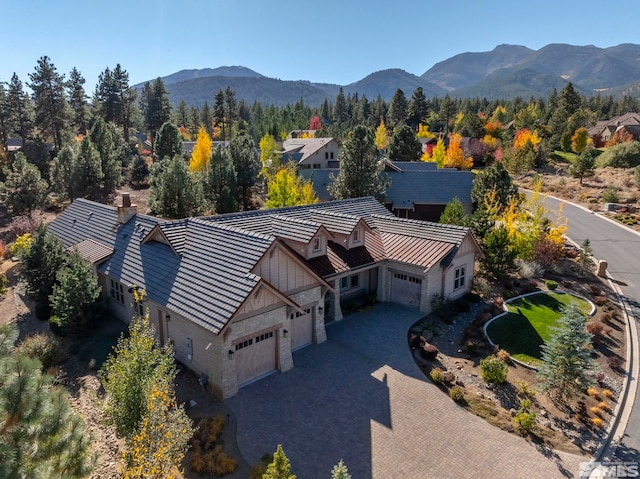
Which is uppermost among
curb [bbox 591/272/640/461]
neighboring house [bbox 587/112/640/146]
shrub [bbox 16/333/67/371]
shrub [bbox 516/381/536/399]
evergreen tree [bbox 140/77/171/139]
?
evergreen tree [bbox 140/77/171/139]

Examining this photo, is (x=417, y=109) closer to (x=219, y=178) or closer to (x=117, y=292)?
(x=219, y=178)

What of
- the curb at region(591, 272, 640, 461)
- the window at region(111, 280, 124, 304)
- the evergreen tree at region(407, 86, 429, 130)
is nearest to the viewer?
the curb at region(591, 272, 640, 461)

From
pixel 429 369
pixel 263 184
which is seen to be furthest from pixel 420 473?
pixel 263 184

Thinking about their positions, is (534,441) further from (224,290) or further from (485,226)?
(485,226)

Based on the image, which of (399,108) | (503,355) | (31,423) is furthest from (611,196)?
(399,108)

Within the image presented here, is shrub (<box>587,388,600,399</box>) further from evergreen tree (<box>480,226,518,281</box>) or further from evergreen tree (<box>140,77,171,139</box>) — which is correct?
evergreen tree (<box>140,77,171,139</box>)

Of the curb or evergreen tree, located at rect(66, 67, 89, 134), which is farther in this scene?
evergreen tree, located at rect(66, 67, 89, 134)

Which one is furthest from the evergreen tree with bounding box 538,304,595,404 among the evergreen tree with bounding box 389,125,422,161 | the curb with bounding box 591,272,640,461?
the evergreen tree with bounding box 389,125,422,161
